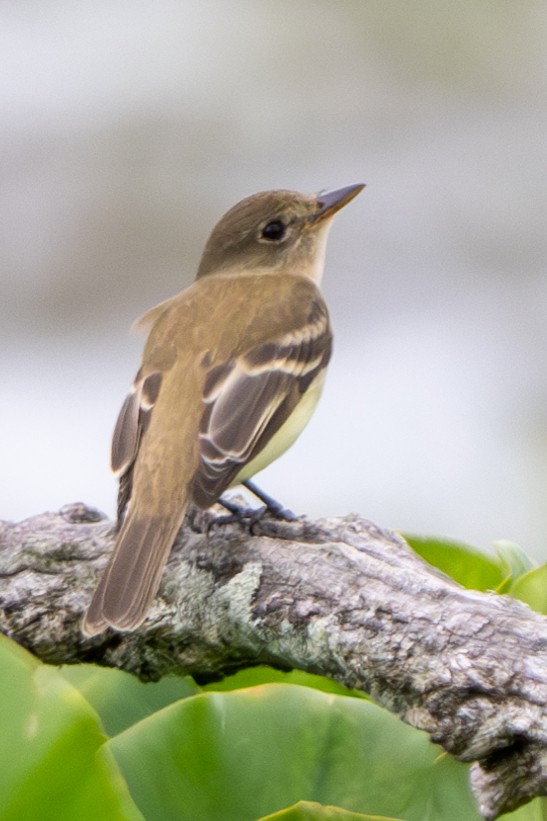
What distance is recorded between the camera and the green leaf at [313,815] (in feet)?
6.54

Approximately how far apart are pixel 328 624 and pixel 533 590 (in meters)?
0.46

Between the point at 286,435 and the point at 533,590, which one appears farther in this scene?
the point at 286,435

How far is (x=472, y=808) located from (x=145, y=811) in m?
0.53

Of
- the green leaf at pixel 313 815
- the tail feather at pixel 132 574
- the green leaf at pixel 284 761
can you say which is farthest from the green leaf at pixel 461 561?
the green leaf at pixel 313 815

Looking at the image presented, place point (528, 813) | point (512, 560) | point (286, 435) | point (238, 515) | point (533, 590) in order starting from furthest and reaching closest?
point (286, 435)
point (238, 515)
point (512, 560)
point (533, 590)
point (528, 813)

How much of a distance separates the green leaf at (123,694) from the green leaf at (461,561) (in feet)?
2.04

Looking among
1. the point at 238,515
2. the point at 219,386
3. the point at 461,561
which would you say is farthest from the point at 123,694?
the point at 219,386

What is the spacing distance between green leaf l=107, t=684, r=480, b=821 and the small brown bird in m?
0.46

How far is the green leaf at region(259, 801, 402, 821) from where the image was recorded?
1993 mm

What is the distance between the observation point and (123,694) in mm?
2605

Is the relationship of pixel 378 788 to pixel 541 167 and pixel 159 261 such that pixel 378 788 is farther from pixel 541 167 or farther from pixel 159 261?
pixel 541 167

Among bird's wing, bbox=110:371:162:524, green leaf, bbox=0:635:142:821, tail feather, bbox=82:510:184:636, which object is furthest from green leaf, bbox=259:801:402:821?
bird's wing, bbox=110:371:162:524

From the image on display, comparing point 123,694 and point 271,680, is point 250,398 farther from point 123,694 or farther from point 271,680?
point 123,694

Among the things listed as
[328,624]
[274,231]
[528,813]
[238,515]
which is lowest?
[528,813]
